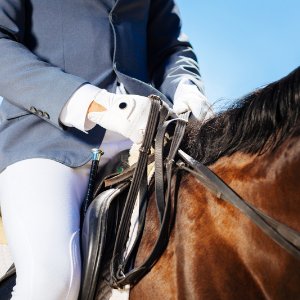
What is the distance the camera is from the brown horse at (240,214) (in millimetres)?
544

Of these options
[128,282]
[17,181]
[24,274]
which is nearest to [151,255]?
[128,282]

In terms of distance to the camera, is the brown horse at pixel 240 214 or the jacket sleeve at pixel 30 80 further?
the jacket sleeve at pixel 30 80

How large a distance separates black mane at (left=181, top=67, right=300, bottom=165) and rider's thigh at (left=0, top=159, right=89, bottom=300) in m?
0.50

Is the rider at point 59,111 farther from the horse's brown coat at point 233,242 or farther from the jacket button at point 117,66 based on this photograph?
the horse's brown coat at point 233,242

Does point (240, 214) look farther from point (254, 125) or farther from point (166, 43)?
point (166, 43)

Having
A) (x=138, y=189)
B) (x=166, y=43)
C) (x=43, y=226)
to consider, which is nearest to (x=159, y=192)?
(x=138, y=189)

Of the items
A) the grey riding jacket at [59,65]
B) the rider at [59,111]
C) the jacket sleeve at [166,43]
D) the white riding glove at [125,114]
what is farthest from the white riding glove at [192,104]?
the jacket sleeve at [166,43]

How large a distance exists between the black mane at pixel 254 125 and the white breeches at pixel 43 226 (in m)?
0.50

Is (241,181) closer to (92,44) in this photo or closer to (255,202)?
(255,202)

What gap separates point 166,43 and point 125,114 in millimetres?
1016

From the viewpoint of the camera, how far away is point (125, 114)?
32.9 inches

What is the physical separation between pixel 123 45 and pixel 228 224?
100 cm

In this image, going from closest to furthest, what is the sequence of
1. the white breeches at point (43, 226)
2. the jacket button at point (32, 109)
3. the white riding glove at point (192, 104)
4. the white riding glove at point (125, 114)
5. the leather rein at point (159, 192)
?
the leather rein at point (159, 192)
the white breeches at point (43, 226)
the white riding glove at point (125, 114)
the jacket button at point (32, 109)
the white riding glove at point (192, 104)

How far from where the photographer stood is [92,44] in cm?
113
